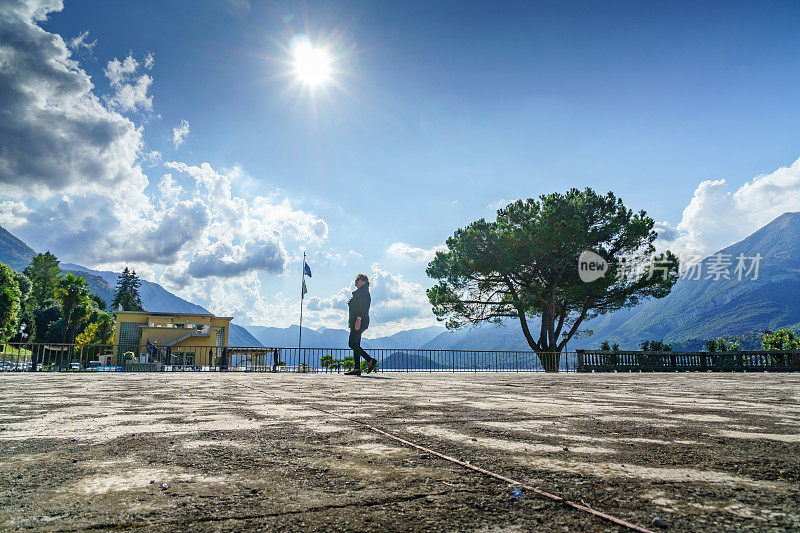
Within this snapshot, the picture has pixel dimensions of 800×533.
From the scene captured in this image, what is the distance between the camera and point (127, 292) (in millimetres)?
67938

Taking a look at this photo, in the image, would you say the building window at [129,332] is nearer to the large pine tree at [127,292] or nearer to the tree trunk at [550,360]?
the large pine tree at [127,292]

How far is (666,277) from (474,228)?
1013 centimetres

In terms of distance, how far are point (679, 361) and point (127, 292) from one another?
73294 mm

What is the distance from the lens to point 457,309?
24.4m

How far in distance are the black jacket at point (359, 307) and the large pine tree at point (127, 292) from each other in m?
68.6

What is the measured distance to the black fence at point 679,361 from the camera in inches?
763

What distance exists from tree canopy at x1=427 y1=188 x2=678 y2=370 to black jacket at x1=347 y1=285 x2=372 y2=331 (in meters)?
13.2

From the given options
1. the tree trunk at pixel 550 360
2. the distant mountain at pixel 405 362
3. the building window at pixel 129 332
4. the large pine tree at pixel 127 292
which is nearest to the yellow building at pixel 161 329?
the building window at pixel 129 332

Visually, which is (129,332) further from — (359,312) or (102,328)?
(359,312)

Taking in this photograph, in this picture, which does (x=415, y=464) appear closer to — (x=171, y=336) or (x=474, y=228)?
(x=474, y=228)

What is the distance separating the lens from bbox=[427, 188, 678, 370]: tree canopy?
2166 cm

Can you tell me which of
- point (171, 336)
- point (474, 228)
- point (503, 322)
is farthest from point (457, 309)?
point (171, 336)

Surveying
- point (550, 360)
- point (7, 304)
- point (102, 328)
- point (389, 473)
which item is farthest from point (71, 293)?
point (389, 473)

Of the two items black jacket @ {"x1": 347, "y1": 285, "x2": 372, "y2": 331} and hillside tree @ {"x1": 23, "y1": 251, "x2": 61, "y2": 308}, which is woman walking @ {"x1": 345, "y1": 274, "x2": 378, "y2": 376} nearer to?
black jacket @ {"x1": 347, "y1": 285, "x2": 372, "y2": 331}
